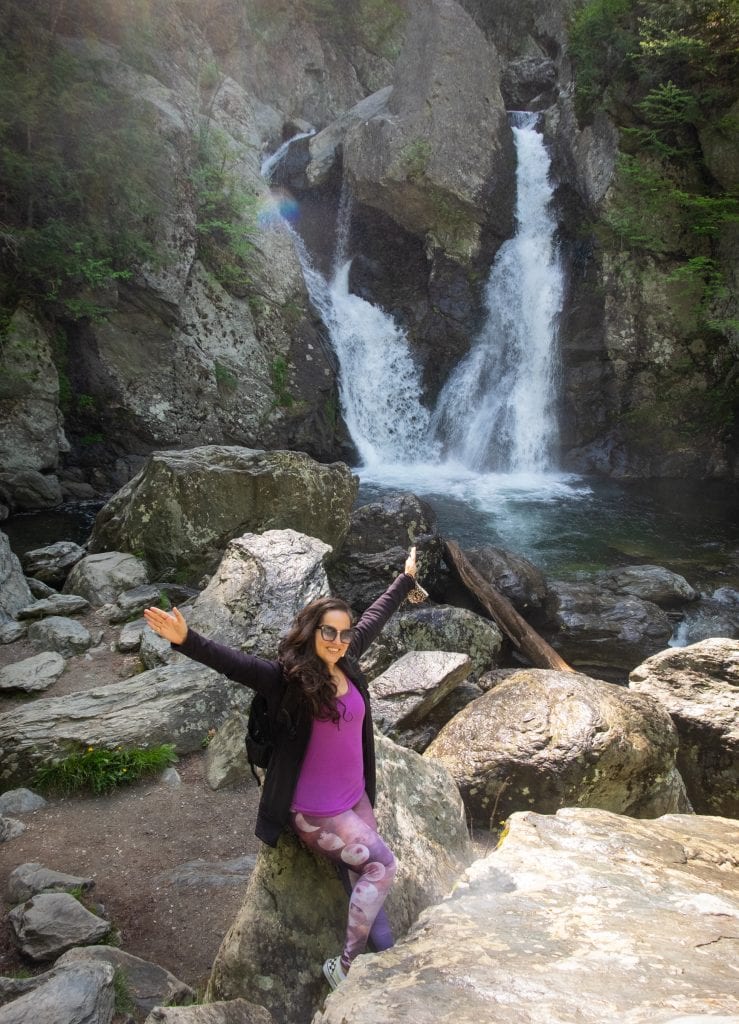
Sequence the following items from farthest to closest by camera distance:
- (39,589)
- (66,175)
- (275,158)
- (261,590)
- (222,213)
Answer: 1. (275,158)
2. (222,213)
3. (66,175)
4. (39,589)
5. (261,590)

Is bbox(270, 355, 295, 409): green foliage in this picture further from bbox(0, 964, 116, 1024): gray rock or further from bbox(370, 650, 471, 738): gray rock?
bbox(0, 964, 116, 1024): gray rock

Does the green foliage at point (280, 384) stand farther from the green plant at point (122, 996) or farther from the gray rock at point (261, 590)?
the green plant at point (122, 996)

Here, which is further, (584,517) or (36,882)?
(584,517)

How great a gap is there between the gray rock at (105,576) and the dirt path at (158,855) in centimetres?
353

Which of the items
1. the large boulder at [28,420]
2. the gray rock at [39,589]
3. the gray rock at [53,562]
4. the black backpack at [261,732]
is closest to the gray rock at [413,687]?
the black backpack at [261,732]

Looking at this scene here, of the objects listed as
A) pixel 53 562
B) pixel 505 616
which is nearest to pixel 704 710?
pixel 505 616

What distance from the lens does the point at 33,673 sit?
608 cm

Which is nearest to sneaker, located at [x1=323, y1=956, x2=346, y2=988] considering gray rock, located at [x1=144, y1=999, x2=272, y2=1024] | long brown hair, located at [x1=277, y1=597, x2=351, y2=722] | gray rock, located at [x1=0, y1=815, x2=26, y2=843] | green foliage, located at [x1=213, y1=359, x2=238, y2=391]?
gray rock, located at [x1=144, y1=999, x2=272, y2=1024]

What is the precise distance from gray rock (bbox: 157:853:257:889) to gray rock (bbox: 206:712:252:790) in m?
0.84

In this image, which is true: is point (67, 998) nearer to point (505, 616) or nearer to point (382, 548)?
point (505, 616)

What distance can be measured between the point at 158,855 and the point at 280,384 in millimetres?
14673

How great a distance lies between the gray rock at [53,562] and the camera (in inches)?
363

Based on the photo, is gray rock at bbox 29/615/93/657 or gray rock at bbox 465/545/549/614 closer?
gray rock at bbox 29/615/93/657

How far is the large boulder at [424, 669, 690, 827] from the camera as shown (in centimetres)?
425
